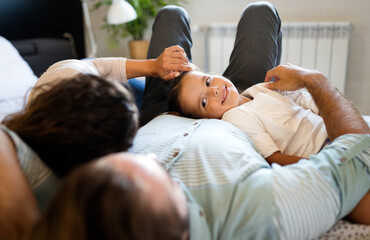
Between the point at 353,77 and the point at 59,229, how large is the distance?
277cm

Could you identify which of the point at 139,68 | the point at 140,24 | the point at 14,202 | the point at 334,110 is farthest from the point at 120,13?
the point at 14,202

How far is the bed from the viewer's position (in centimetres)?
188

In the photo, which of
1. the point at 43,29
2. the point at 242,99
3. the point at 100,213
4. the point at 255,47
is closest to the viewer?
the point at 100,213

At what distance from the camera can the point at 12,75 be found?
189cm

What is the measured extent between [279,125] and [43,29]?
8.48 ft

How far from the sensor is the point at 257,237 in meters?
0.64

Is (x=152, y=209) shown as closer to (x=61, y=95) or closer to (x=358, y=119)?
(x=61, y=95)

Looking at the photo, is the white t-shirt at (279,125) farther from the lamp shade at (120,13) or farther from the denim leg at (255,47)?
the lamp shade at (120,13)

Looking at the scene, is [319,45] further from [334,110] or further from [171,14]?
[334,110]

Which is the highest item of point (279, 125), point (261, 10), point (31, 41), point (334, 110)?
point (261, 10)

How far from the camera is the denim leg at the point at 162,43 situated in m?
1.52

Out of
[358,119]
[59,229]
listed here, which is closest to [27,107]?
[59,229]

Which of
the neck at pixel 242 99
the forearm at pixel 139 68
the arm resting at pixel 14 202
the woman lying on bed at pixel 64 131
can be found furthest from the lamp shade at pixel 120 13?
the arm resting at pixel 14 202

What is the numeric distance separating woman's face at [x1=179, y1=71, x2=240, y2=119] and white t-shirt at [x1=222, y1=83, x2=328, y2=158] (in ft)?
0.21
